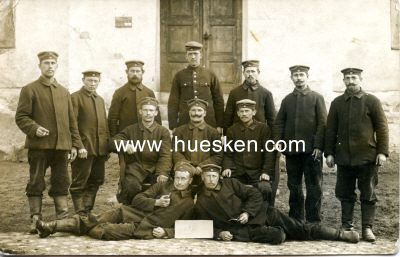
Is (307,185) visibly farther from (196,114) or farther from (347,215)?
(196,114)

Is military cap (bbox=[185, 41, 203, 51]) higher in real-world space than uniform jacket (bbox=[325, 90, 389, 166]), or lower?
higher

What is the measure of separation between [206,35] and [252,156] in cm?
110

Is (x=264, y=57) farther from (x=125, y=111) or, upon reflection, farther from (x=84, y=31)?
(x=84, y=31)

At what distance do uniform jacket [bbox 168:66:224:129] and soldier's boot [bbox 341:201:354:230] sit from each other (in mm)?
1163

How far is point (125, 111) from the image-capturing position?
4.40m

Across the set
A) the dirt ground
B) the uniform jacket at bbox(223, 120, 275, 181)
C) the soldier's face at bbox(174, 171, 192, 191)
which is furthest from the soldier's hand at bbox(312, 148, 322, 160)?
the soldier's face at bbox(174, 171, 192, 191)

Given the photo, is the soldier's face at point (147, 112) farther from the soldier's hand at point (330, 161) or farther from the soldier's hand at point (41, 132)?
the soldier's hand at point (330, 161)

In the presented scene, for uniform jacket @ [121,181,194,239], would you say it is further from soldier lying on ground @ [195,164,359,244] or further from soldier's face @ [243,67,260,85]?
soldier's face @ [243,67,260,85]

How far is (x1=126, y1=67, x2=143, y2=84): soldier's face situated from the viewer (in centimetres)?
443

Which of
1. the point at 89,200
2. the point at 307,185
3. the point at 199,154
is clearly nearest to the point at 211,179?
the point at 199,154

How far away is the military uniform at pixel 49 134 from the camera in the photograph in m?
4.36

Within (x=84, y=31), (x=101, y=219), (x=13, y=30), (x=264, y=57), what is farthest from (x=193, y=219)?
(x=13, y=30)

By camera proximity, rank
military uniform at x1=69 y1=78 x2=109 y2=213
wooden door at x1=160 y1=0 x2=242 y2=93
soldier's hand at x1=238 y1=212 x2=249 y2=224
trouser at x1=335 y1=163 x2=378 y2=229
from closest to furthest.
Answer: soldier's hand at x1=238 y1=212 x2=249 y2=224, trouser at x1=335 y1=163 x2=378 y2=229, military uniform at x1=69 y1=78 x2=109 y2=213, wooden door at x1=160 y1=0 x2=242 y2=93

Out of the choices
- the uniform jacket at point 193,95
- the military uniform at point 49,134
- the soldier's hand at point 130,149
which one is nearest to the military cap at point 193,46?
the uniform jacket at point 193,95
